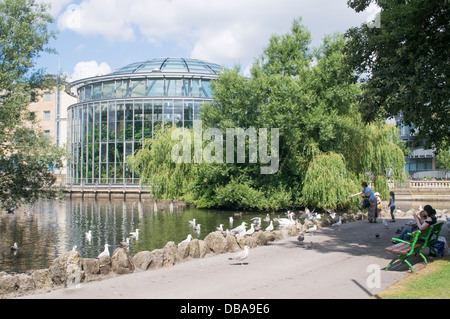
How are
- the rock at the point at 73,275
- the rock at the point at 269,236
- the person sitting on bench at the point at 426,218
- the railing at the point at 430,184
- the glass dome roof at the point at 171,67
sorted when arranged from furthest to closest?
the glass dome roof at the point at 171,67 < the railing at the point at 430,184 < the rock at the point at 269,236 < the person sitting on bench at the point at 426,218 < the rock at the point at 73,275

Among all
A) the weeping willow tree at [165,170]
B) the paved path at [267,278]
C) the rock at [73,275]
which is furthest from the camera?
the weeping willow tree at [165,170]

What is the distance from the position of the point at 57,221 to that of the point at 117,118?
30.2 metres

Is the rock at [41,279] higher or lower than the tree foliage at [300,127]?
lower

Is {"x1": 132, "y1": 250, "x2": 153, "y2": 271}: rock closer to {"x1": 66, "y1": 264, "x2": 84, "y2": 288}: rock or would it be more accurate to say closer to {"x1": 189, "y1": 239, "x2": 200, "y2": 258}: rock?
{"x1": 66, "y1": 264, "x2": 84, "y2": 288}: rock

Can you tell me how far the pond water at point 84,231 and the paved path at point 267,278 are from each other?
5940 mm

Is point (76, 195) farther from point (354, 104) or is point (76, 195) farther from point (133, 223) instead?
point (354, 104)

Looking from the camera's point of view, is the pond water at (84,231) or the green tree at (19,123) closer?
the green tree at (19,123)

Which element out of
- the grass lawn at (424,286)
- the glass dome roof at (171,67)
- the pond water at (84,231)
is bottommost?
the pond water at (84,231)

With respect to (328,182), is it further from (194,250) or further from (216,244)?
(194,250)

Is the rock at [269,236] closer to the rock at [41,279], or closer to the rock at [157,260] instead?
the rock at [157,260]

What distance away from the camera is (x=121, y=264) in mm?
9938

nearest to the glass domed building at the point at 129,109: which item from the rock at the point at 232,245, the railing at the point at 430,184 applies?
the railing at the point at 430,184

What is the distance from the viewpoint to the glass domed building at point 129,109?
177 feet

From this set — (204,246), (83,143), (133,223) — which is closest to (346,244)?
(204,246)
